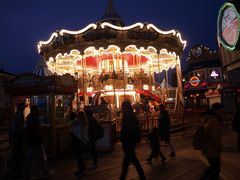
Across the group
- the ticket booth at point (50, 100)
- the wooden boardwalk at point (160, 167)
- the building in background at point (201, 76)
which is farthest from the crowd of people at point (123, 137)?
the building in background at point (201, 76)

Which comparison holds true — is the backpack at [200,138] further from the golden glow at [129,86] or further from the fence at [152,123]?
the golden glow at [129,86]

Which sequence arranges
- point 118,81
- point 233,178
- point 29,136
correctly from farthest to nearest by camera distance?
point 118,81
point 29,136
point 233,178

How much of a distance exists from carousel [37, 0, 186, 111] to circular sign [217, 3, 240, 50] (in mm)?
7641

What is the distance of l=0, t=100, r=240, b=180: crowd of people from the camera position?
4547mm

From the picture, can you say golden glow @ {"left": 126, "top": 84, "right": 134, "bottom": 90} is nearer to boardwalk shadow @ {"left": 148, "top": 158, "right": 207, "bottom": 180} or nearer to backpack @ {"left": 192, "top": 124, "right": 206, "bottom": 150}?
boardwalk shadow @ {"left": 148, "top": 158, "right": 207, "bottom": 180}

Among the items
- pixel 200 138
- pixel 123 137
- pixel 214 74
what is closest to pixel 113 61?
pixel 123 137

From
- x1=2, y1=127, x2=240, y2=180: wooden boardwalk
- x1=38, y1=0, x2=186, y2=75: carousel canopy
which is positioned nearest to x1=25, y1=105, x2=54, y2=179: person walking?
x1=2, y1=127, x2=240, y2=180: wooden boardwalk

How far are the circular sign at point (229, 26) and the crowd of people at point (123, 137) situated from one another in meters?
1.85

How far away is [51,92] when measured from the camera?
956cm

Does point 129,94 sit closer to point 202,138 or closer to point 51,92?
point 51,92

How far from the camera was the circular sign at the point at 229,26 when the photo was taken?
7068 mm

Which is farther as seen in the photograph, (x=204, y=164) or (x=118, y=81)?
(x=118, y=81)

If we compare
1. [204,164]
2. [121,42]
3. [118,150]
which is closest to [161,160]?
[204,164]

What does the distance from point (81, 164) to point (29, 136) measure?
1398mm
